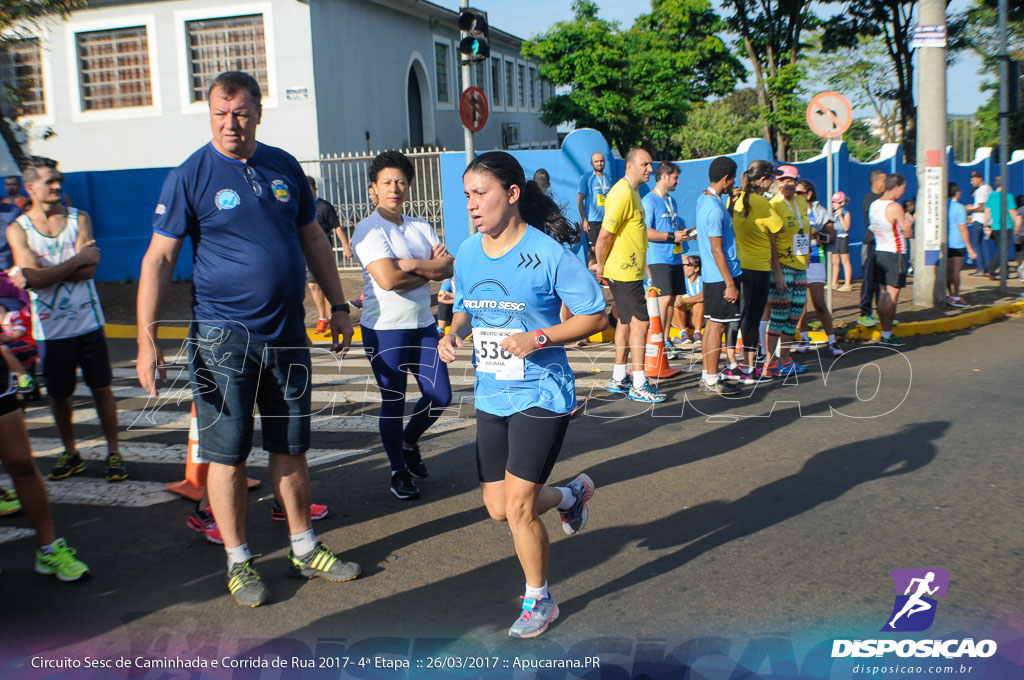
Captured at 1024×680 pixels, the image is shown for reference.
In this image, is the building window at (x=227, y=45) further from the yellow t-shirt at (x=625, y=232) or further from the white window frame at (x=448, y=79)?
the yellow t-shirt at (x=625, y=232)

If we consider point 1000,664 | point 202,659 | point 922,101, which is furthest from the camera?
point 922,101

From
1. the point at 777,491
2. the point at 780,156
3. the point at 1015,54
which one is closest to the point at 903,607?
the point at 777,491

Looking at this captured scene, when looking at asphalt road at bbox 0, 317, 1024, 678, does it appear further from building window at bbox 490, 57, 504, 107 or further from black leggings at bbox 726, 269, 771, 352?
building window at bbox 490, 57, 504, 107

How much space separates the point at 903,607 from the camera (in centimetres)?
393

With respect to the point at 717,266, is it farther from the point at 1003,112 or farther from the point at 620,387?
the point at 1003,112

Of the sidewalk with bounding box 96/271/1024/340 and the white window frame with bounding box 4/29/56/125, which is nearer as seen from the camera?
the sidewalk with bounding box 96/271/1024/340

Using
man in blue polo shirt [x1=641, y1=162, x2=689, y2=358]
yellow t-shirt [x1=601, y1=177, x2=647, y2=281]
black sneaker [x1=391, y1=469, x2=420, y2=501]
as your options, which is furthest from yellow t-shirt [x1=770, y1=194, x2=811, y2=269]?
black sneaker [x1=391, y1=469, x2=420, y2=501]

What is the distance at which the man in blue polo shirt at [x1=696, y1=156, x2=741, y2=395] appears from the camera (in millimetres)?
8109

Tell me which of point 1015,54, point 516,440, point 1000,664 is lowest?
point 1000,664

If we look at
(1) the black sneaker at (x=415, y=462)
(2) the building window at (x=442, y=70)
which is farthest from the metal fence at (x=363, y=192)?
(2) the building window at (x=442, y=70)

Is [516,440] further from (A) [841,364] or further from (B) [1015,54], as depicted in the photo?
(B) [1015,54]

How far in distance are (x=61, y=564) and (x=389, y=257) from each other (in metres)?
2.37

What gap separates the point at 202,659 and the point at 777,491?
3440mm

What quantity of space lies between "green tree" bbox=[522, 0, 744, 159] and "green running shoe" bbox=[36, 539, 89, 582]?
114ft
